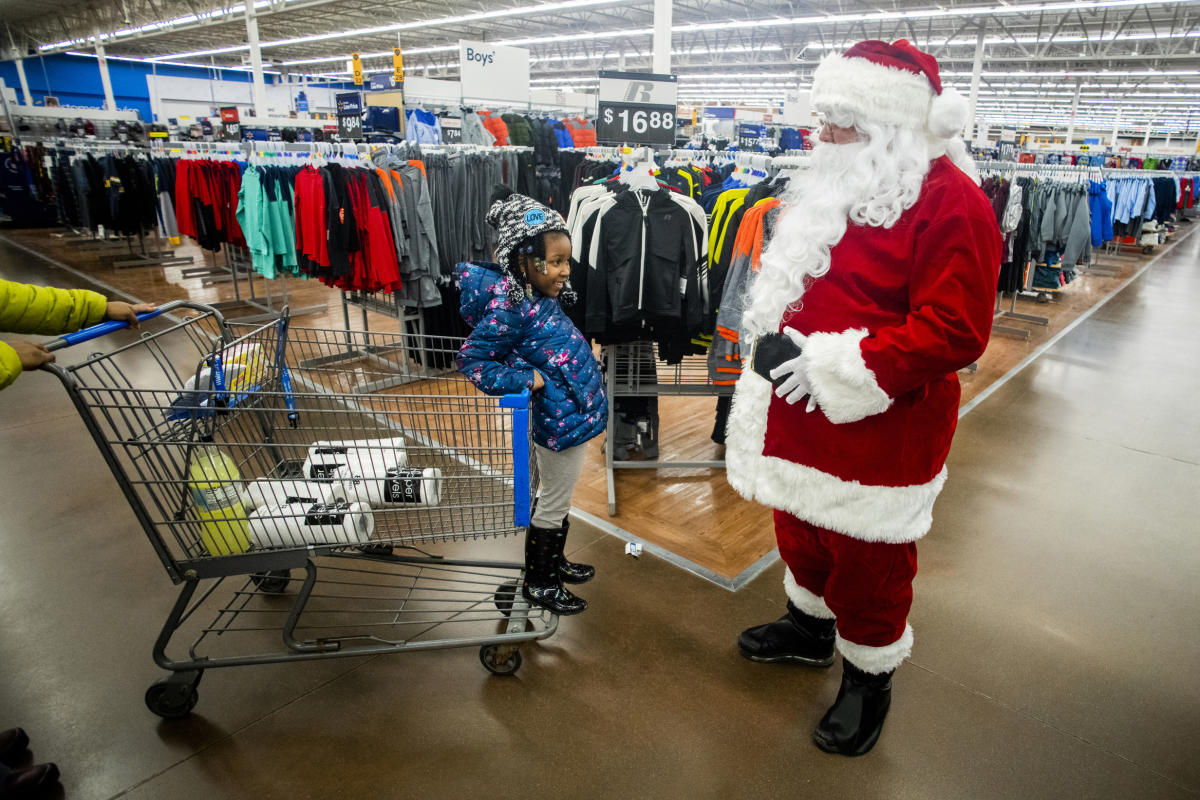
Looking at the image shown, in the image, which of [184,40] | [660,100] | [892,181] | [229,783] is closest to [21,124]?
[184,40]

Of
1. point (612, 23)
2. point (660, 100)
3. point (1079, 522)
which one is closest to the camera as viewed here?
point (1079, 522)

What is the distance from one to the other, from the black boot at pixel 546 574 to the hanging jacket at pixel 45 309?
1.60 metres

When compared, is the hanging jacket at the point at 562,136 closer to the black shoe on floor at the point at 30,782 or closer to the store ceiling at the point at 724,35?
the store ceiling at the point at 724,35

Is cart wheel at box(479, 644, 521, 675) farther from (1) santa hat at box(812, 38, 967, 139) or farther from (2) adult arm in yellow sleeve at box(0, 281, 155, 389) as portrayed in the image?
(1) santa hat at box(812, 38, 967, 139)

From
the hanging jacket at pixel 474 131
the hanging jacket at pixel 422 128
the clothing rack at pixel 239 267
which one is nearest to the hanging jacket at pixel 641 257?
the clothing rack at pixel 239 267

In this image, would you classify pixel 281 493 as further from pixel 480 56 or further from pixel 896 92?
pixel 480 56

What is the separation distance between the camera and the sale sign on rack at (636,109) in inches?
148

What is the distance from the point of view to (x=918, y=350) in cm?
153

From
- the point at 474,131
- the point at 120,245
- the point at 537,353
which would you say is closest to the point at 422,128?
the point at 474,131

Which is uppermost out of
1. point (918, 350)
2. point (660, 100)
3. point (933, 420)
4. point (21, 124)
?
point (21, 124)

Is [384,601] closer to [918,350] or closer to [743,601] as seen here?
[743,601]

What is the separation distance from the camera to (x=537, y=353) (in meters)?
2.20

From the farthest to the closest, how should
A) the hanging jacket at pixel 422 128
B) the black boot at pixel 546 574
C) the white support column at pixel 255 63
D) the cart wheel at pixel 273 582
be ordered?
the white support column at pixel 255 63, the hanging jacket at pixel 422 128, the cart wheel at pixel 273 582, the black boot at pixel 546 574

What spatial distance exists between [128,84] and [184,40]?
5.70 meters
